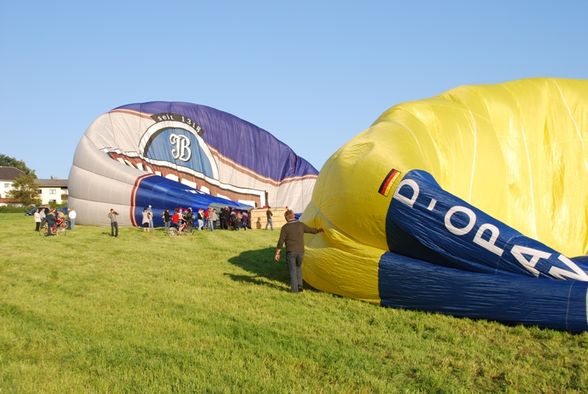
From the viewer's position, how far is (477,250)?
22.0ft

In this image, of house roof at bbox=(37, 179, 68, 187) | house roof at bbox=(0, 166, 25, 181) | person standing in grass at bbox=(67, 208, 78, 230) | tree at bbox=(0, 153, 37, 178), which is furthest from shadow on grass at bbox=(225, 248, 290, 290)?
tree at bbox=(0, 153, 37, 178)

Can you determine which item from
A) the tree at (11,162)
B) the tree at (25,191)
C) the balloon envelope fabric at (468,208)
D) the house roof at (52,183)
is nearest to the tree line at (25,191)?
the tree at (25,191)

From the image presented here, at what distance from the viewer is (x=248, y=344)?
5.58 metres

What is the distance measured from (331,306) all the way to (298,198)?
21.4 m

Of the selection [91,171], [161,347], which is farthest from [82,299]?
[91,171]

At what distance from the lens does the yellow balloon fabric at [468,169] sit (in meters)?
7.76

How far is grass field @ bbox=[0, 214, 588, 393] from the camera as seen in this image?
4496 mm

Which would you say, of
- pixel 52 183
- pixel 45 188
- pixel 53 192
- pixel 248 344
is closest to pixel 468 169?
pixel 248 344

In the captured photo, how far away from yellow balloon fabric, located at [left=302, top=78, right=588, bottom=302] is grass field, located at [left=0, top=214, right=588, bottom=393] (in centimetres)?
78

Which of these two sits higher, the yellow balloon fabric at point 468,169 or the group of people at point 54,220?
the yellow balloon fabric at point 468,169

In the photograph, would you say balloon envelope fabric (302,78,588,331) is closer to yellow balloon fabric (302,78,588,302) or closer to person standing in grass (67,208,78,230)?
yellow balloon fabric (302,78,588,302)

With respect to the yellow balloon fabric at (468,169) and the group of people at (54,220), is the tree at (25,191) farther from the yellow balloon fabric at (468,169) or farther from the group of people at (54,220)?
the yellow balloon fabric at (468,169)

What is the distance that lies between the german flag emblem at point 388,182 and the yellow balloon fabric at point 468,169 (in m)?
0.04

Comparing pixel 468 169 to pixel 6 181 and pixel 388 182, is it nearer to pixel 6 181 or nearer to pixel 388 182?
pixel 388 182
